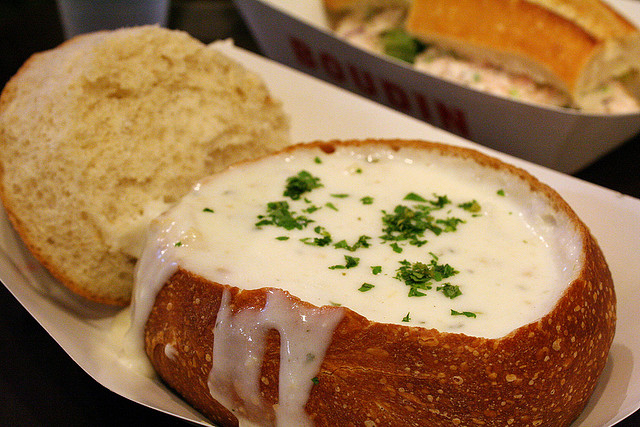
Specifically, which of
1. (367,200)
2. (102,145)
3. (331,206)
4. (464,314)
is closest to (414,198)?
(367,200)

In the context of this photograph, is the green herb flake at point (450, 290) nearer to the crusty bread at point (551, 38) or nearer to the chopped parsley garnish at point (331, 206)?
the chopped parsley garnish at point (331, 206)

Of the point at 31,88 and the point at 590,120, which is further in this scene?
the point at 590,120

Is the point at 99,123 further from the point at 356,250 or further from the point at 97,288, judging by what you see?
the point at 356,250

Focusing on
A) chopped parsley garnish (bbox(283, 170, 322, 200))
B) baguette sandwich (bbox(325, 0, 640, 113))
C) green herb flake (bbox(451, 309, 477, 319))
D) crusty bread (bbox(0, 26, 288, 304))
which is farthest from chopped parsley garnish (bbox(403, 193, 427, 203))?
baguette sandwich (bbox(325, 0, 640, 113))

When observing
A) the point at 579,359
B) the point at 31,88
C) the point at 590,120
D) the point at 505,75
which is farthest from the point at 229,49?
the point at 579,359

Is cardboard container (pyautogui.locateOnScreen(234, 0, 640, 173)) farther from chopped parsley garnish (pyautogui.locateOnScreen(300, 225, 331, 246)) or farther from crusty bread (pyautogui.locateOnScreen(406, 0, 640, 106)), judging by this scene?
chopped parsley garnish (pyautogui.locateOnScreen(300, 225, 331, 246))

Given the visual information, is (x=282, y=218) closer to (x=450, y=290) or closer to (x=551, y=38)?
(x=450, y=290)

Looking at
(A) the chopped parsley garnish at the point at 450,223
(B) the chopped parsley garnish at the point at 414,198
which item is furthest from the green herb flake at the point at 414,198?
(A) the chopped parsley garnish at the point at 450,223
